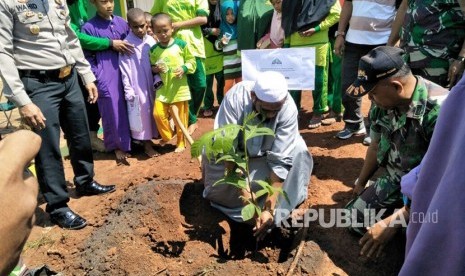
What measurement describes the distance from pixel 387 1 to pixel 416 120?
1767mm

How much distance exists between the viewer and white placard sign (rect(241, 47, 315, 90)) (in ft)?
13.7

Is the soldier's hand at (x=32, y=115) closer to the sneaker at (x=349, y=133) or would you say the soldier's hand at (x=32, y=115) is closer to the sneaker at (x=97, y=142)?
the sneaker at (x=97, y=142)

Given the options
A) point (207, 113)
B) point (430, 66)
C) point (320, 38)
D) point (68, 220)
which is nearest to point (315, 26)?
point (320, 38)

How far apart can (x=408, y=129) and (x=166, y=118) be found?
8.87 ft

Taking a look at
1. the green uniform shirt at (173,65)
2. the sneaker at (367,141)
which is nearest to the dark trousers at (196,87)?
the green uniform shirt at (173,65)

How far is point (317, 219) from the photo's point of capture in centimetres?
314

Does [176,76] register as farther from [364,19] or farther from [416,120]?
[416,120]

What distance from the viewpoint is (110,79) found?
4305mm

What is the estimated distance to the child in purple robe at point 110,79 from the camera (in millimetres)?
4148

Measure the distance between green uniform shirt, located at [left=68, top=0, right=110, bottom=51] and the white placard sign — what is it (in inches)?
57.8

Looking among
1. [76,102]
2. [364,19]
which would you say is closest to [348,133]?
[364,19]

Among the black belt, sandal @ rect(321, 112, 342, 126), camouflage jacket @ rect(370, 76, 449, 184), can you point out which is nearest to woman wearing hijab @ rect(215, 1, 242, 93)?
sandal @ rect(321, 112, 342, 126)

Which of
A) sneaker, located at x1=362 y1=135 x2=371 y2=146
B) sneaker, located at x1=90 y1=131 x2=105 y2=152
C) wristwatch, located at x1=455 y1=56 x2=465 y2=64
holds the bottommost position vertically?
sneaker, located at x1=90 y1=131 x2=105 y2=152

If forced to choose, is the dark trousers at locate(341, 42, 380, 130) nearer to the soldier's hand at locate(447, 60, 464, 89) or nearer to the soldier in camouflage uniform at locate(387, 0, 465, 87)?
the soldier in camouflage uniform at locate(387, 0, 465, 87)
